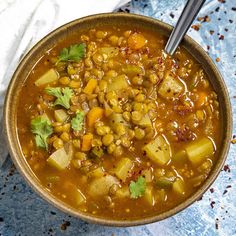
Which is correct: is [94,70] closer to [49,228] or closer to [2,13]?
[2,13]

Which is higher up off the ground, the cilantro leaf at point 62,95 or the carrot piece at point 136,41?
the carrot piece at point 136,41

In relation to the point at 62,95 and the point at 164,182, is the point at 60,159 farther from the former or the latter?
the point at 164,182

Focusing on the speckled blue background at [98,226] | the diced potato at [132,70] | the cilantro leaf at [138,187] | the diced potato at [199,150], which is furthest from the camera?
the speckled blue background at [98,226]

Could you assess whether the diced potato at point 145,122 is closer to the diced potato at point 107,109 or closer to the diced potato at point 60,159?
the diced potato at point 107,109

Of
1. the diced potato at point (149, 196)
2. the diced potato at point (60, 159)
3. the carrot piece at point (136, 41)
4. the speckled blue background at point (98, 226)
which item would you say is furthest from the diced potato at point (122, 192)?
the carrot piece at point (136, 41)

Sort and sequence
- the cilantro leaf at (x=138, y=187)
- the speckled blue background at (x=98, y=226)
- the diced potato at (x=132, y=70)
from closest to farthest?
1. the cilantro leaf at (x=138, y=187)
2. the diced potato at (x=132, y=70)
3. the speckled blue background at (x=98, y=226)

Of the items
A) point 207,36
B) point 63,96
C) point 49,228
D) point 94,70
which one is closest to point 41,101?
point 63,96
